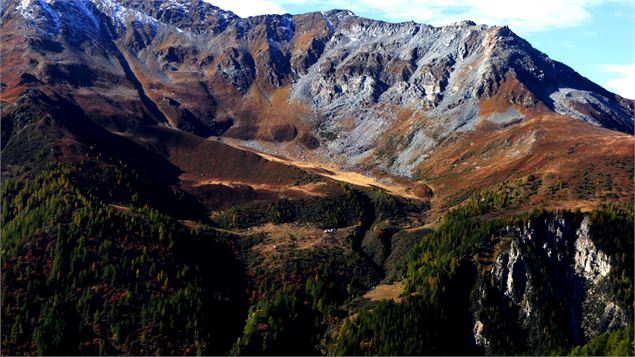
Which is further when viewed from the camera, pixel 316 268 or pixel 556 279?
pixel 316 268

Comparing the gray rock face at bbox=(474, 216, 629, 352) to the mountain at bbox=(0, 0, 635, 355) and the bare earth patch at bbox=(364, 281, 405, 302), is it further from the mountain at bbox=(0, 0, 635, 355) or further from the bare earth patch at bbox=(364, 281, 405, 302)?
the bare earth patch at bbox=(364, 281, 405, 302)

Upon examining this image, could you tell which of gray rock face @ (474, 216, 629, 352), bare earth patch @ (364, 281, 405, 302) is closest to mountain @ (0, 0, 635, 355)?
gray rock face @ (474, 216, 629, 352)

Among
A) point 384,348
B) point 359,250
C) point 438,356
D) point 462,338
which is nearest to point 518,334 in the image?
point 462,338

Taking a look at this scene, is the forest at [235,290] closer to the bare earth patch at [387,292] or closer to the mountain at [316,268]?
the mountain at [316,268]

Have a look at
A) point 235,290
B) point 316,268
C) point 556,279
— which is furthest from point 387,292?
point 556,279

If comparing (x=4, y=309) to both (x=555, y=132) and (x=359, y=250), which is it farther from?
(x=555, y=132)

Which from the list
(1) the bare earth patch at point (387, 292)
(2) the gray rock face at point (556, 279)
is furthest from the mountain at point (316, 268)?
(1) the bare earth patch at point (387, 292)

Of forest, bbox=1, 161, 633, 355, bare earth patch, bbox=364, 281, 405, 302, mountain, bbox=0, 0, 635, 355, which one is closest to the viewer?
forest, bbox=1, 161, 633, 355

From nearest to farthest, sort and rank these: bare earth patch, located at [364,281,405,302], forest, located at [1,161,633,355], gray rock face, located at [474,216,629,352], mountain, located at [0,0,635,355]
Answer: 1. forest, located at [1,161,633,355]
2. mountain, located at [0,0,635,355]
3. gray rock face, located at [474,216,629,352]
4. bare earth patch, located at [364,281,405,302]

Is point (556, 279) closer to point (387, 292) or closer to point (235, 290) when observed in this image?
point (387, 292)

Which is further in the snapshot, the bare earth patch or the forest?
the bare earth patch

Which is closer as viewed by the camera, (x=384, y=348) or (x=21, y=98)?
(x=384, y=348)
